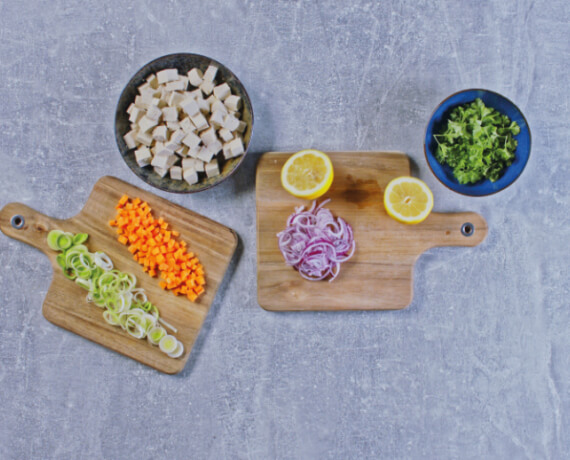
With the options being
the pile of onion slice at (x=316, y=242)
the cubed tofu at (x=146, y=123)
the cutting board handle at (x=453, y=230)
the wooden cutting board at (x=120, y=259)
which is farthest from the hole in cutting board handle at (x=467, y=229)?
the cubed tofu at (x=146, y=123)

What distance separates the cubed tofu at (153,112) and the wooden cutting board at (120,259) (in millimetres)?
372

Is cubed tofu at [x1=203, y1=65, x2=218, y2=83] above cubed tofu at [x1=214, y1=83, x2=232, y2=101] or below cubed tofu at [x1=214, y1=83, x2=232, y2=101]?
above

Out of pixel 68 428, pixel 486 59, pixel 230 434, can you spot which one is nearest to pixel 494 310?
pixel 486 59

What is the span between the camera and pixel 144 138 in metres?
2.31

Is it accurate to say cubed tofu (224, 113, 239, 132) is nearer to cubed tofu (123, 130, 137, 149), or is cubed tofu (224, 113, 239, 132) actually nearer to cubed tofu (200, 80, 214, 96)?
cubed tofu (200, 80, 214, 96)

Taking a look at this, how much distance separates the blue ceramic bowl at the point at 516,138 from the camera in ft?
7.54

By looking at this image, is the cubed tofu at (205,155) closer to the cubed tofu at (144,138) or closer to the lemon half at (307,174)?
the cubed tofu at (144,138)

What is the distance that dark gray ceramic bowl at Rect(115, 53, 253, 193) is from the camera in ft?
7.66

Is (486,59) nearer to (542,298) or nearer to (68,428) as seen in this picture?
(542,298)

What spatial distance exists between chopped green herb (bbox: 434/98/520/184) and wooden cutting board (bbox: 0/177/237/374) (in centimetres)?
109

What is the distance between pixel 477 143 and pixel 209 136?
1196 millimetres

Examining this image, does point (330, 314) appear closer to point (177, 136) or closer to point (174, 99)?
point (177, 136)

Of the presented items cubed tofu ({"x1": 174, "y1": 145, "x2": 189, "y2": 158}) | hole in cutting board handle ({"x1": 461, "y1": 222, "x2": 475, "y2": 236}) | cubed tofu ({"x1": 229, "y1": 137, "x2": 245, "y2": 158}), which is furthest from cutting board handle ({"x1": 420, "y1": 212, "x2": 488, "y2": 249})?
cubed tofu ({"x1": 174, "y1": 145, "x2": 189, "y2": 158})

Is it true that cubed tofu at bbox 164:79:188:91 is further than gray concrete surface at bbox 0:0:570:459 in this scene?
No
